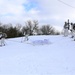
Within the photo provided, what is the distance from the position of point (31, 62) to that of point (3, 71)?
3023 mm

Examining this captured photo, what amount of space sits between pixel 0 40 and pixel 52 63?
17683 mm

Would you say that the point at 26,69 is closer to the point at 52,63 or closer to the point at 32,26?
the point at 52,63

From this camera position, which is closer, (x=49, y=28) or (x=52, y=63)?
(x=52, y=63)

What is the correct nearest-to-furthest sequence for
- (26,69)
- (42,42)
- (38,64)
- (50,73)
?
(50,73)
(26,69)
(38,64)
(42,42)

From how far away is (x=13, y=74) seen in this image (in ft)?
44.7

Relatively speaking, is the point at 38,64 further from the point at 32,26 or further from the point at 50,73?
the point at 32,26

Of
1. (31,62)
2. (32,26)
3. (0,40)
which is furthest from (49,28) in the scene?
(31,62)

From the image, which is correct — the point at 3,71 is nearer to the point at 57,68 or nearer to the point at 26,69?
the point at 26,69

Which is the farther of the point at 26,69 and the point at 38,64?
the point at 38,64

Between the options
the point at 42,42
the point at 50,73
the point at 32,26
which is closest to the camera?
the point at 50,73

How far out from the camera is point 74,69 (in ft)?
47.0

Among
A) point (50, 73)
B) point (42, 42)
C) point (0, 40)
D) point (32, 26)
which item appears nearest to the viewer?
point (50, 73)

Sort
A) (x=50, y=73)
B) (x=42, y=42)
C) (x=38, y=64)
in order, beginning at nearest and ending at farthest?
(x=50, y=73) < (x=38, y=64) < (x=42, y=42)

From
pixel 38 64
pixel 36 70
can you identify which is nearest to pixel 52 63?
pixel 38 64
